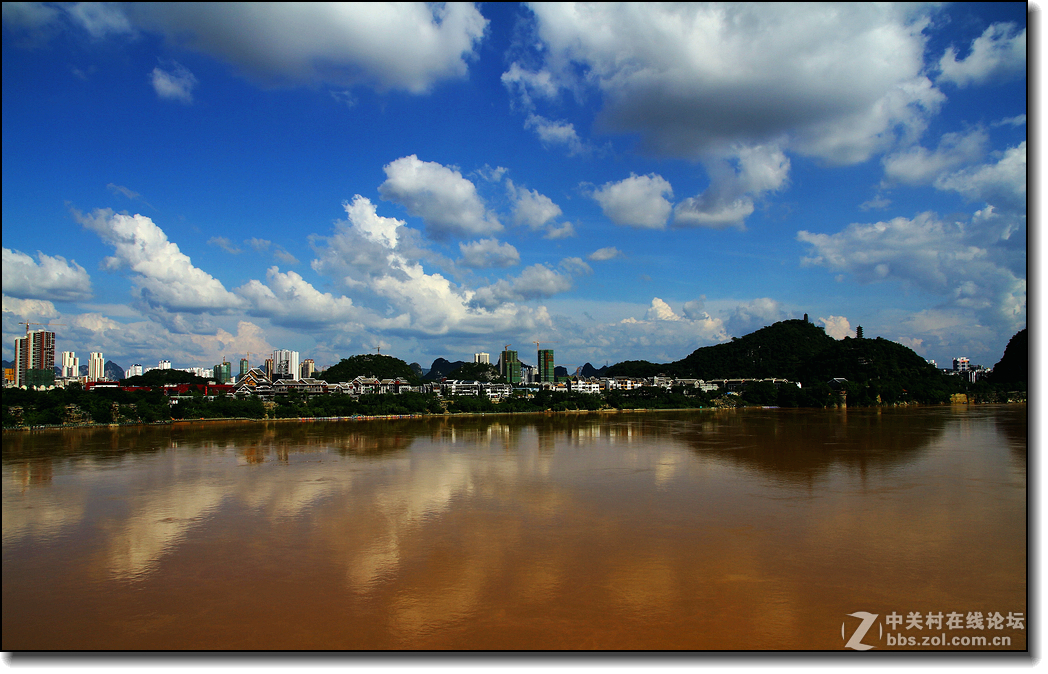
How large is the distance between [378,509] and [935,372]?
167 ft

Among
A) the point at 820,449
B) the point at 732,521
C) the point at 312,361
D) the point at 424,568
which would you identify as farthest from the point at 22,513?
the point at 312,361

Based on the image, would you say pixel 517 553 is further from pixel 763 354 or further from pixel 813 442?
pixel 763 354

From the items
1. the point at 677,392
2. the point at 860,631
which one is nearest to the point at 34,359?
the point at 677,392

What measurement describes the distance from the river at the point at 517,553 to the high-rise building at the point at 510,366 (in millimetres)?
56616

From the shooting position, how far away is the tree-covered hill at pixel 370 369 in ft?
163

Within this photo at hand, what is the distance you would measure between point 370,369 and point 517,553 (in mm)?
47530

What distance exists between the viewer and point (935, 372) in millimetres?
44781

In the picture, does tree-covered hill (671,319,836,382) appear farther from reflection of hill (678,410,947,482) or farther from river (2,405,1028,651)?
river (2,405,1028,651)

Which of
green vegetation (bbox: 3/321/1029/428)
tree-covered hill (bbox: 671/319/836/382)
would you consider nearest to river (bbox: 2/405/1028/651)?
green vegetation (bbox: 3/321/1029/428)

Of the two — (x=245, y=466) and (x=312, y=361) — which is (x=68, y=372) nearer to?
(x=312, y=361)

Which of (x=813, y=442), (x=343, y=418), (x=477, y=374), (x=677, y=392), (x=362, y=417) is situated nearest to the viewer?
(x=813, y=442)

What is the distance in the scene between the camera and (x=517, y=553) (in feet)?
20.4

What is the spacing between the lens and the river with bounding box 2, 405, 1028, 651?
4.40 metres

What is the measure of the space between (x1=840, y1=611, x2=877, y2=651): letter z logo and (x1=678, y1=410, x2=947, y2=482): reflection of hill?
19.8 ft
